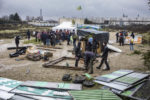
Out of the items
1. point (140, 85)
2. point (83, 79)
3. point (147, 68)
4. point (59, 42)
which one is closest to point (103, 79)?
point (83, 79)

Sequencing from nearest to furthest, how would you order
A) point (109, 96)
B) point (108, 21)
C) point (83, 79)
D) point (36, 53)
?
point (109, 96) → point (83, 79) → point (36, 53) → point (108, 21)

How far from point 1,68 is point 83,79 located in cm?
575

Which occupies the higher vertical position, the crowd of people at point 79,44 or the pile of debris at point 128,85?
the crowd of people at point 79,44

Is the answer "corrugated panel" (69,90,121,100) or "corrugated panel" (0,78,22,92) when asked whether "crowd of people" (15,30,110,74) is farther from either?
"corrugated panel" (0,78,22,92)

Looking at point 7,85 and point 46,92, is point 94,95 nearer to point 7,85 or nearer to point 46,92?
point 46,92

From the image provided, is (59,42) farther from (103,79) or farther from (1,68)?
(103,79)

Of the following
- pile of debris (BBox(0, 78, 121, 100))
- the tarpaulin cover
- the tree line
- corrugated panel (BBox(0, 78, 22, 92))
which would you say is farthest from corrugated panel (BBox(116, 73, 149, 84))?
the tree line

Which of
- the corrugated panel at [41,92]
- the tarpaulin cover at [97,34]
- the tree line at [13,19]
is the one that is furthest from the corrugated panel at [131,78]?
the tree line at [13,19]

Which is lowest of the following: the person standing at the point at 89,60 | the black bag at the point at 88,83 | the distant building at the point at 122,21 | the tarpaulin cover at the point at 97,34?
the black bag at the point at 88,83

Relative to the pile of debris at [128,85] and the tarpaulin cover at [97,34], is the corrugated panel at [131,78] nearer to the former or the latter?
the pile of debris at [128,85]

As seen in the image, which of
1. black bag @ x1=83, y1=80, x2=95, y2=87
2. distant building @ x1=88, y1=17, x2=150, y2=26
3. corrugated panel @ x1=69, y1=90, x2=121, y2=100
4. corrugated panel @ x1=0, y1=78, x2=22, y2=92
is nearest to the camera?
corrugated panel @ x1=69, y1=90, x2=121, y2=100

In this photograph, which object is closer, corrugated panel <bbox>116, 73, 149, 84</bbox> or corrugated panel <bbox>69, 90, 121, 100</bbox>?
corrugated panel <bbox>69, 90, 121, 100</bbox>

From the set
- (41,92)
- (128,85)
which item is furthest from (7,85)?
(128,85)

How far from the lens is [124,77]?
7949mm
